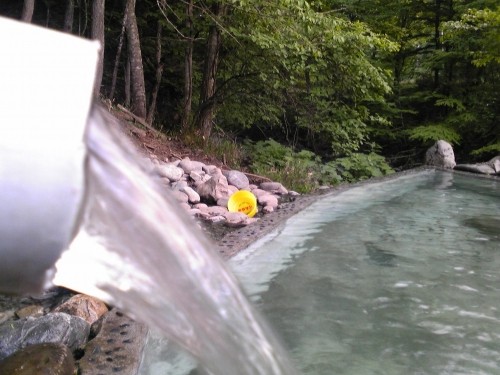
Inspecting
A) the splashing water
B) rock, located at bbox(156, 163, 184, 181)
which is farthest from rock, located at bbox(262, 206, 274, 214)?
the splashing water

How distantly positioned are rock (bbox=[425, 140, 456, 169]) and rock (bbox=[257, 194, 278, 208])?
6.73 meters

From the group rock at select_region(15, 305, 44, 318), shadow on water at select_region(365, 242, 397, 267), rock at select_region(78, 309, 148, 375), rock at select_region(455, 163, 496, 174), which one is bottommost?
rock at select_region(15, 305, 44, 318)

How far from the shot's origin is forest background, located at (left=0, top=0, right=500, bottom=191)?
798 cm

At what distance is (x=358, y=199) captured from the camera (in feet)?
22.4

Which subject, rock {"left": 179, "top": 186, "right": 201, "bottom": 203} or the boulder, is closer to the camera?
rock {"left": 179, "top": 186, "right": 201, "bottom": 203}

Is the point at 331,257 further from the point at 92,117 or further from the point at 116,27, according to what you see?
the point at 116,27

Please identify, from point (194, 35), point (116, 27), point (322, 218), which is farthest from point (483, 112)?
point (322, 218)

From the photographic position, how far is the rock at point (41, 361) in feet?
6.94

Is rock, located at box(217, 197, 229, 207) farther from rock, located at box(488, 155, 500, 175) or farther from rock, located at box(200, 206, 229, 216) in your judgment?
rock, located at box(488, 155, 500, 175)

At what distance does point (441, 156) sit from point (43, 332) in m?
10.8

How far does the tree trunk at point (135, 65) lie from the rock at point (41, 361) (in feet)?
20.3

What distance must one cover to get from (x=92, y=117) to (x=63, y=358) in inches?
69.0

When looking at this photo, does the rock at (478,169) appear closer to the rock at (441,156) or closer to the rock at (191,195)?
the rock at (441,156)

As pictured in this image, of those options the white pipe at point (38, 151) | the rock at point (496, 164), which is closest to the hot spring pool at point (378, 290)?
the white pipe at point (38, 151)
